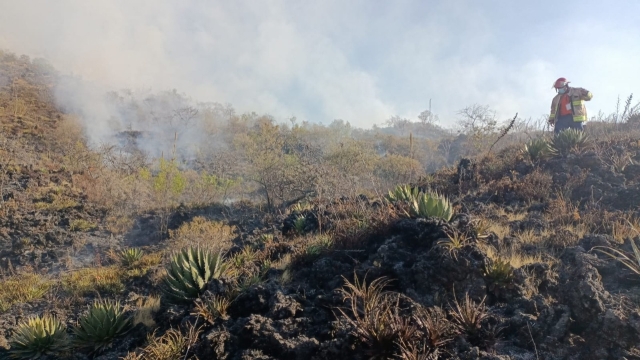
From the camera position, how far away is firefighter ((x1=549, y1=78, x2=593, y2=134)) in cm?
1068

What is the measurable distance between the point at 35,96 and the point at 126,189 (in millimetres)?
21603

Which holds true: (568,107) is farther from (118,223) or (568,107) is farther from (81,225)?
(81,225)

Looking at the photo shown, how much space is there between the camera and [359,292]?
12.8ft

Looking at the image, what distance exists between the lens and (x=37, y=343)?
16.3ft

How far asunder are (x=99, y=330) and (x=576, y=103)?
12932 millimetres

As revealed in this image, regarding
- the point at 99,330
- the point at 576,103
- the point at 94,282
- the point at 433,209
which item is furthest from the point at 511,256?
the point at 94,282

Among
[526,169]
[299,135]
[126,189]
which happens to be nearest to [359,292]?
[526,169]

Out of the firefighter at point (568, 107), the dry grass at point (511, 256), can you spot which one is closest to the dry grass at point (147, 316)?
the dry grass at point (511, 256)

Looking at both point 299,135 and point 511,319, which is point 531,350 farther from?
point 299,135

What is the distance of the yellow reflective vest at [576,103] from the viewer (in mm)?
10554

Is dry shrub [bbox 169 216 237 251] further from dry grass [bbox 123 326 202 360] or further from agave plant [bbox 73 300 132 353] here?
dry grass [bbox 123 326 202 360]

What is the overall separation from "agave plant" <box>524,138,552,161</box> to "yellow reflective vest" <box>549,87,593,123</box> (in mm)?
1842

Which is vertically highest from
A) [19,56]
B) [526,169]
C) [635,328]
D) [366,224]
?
[19,56]

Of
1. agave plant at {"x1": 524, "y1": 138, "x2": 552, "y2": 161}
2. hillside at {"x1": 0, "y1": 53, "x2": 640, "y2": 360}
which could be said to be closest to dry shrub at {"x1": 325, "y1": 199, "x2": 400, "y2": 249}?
hillside at {"x1": 0, "y1": 53, "x2": 640, "y2": 360}
